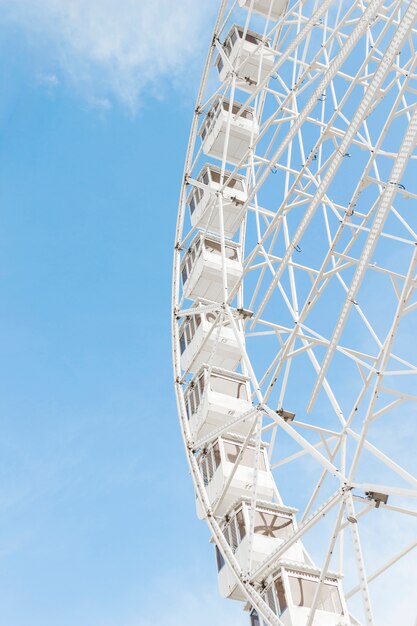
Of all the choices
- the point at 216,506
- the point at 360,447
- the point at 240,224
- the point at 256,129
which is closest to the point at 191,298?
the point at 240,224

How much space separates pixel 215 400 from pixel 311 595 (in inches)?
285

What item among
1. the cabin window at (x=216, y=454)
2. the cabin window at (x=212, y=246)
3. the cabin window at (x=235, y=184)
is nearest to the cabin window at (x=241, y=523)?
the cabin window at (x=216, y=454)

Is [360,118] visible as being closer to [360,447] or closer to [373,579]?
[360,447]

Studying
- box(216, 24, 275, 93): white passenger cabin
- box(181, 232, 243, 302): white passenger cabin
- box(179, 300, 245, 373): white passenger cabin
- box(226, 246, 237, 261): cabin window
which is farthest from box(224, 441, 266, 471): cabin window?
box(216, 24, 275, 93): white passenger cabin

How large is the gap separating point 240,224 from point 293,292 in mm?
6582

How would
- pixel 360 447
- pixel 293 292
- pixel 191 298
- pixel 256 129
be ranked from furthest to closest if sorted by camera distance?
pixel 256 129
pixel 191 298
pixel 293 292
pixel 360 447

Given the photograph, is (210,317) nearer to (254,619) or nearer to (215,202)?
(215,202)

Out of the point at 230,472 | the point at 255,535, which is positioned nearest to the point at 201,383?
the point at 230,472

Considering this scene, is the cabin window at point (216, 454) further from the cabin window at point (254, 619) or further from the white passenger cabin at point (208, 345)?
the cabin window at point (254, 619)

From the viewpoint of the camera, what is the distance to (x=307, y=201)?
23562mm

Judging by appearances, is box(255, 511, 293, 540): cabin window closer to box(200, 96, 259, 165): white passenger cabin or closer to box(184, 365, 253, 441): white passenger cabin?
box(184, 365, 253, 441): white passenger cabin

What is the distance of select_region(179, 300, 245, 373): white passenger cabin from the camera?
25.5 meters

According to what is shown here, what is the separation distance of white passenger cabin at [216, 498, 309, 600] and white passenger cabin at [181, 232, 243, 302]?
8901mm

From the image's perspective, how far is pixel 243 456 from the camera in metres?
21.8
